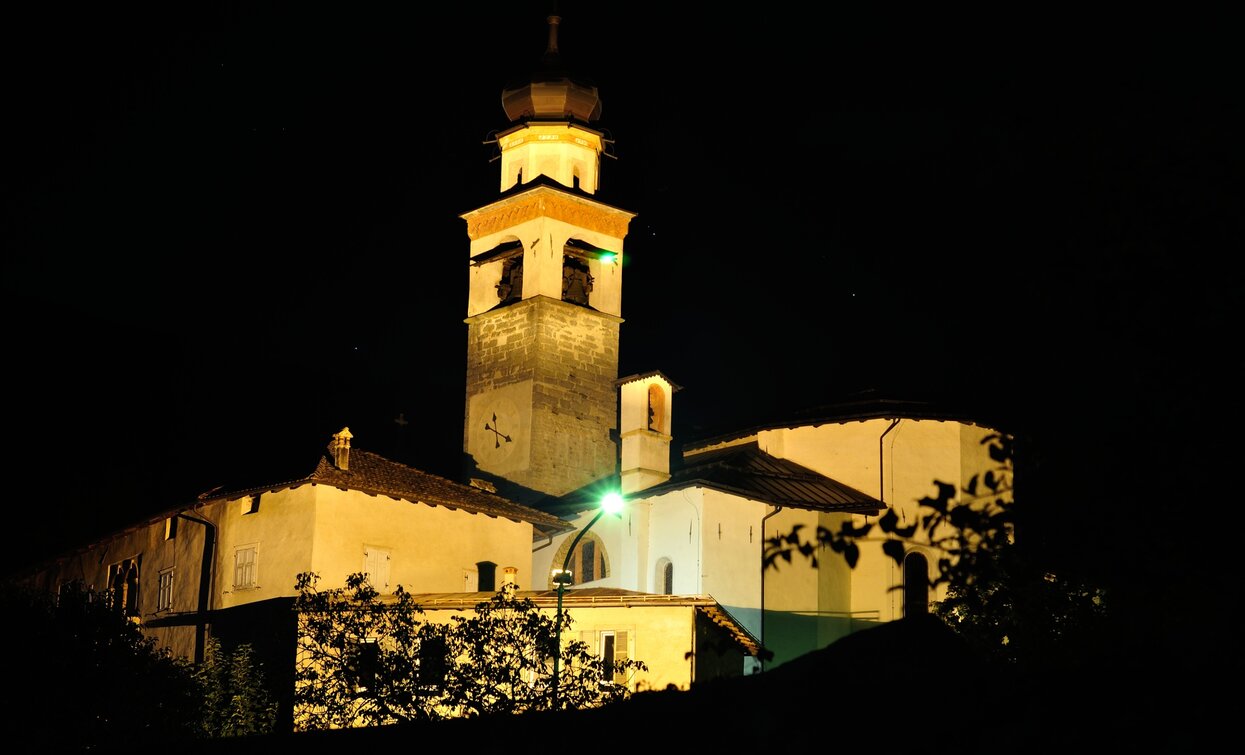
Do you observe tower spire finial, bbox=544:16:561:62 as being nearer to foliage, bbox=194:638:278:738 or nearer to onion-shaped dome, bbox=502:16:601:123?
onion-shaped dome, bbox=502:16:601:123

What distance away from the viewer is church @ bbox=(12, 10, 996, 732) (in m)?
33.8

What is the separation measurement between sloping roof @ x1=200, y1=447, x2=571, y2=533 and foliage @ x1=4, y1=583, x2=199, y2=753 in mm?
4391

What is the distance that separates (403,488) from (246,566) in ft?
10.3

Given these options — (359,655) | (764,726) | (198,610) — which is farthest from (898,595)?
(764,726)

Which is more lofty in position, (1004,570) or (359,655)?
(1004,570)

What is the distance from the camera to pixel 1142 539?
21.1 m

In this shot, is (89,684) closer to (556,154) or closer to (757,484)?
(757,484)

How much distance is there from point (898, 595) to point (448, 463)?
1337 centimetres

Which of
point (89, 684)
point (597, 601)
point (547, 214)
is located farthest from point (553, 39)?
point (89, 684)

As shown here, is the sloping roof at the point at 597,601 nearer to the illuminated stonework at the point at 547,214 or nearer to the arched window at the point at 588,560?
the arched window at the point at 588,560

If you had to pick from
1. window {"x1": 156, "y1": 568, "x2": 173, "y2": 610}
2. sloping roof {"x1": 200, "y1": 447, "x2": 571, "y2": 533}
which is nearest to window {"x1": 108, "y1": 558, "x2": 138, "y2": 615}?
window {"x1": 156, "y1": 568, "x2": 173, "y2": 610}

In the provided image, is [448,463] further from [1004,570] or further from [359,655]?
[359,655]

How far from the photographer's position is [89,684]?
28.6 metres

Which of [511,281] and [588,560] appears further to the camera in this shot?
[511,281]
